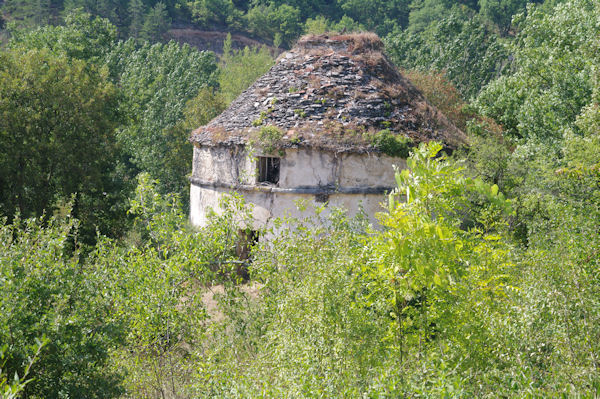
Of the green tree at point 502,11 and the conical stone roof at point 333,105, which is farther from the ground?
the green tree at point 502,11

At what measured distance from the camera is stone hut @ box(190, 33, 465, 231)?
1170 centimetres

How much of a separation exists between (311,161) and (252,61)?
29.3 meters

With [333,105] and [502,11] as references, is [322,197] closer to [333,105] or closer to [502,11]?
[333,105]

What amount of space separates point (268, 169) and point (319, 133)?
197cm

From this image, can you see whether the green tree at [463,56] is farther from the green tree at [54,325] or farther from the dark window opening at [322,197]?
the green tree at [54,325]

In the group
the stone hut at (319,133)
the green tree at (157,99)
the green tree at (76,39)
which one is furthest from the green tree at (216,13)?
the stone hut at (319,133)

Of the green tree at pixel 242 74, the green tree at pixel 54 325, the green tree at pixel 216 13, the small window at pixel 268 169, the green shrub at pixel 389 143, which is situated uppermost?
the green tree at pixel 216 13

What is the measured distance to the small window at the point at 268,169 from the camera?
12.5 meters

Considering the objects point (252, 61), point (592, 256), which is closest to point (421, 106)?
point (592, 256)

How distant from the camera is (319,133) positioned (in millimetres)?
11688

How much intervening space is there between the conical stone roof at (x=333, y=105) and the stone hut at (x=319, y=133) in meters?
0.02

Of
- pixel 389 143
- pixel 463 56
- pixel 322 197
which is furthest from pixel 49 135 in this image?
pixel 463 56

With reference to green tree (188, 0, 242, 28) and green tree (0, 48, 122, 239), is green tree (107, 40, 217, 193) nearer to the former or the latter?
green tree (0, 48, 122, 239)

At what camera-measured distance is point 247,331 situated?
21.7 feet
